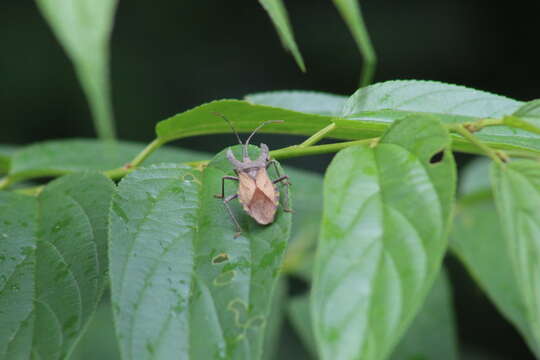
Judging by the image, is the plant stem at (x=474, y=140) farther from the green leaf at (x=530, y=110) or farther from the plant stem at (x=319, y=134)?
the plant stem at (x=319, y=134)

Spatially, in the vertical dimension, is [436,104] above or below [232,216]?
above

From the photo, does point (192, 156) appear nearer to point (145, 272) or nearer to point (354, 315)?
point (145, 272)

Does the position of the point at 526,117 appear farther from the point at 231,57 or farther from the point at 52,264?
the point at 231,57

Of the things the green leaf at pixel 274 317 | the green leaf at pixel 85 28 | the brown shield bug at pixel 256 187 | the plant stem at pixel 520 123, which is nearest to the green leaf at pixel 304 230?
the green leaf at pixel 274 317

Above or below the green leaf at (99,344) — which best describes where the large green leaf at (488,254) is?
above

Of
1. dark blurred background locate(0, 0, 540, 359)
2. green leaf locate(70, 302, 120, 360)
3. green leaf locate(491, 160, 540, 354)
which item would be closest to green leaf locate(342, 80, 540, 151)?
green leaf locate(491, 160, 540, 354)

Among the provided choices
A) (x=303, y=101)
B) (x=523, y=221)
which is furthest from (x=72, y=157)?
(x=523, y=221)

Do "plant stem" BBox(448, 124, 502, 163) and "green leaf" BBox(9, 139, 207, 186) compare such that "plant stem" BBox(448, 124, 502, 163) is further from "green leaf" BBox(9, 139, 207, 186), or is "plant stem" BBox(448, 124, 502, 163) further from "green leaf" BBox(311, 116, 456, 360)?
"green leaf" BBox(9, 139, 207, 186)
